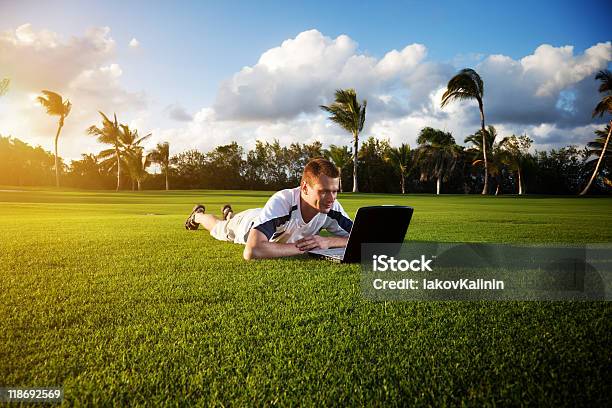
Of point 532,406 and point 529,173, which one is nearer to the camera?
point 532,406

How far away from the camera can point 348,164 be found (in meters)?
42.2

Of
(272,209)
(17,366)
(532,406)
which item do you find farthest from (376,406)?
(272,209)

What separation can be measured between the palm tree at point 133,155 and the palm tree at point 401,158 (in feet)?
93.5

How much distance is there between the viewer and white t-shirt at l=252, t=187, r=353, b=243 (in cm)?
406

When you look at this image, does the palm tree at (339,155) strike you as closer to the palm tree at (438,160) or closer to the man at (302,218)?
the palm tree at (438,160)

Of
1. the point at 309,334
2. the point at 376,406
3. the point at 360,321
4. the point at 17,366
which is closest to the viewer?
the point at 376,406

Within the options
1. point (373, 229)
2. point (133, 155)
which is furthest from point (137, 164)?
point (373, 229)

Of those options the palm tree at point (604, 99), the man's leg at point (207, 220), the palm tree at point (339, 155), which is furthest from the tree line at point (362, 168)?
the man's leg at point (207, 220)

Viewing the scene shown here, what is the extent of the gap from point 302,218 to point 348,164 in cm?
3828

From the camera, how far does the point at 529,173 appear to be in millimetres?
39281

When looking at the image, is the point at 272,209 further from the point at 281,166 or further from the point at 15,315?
the point at 281,166

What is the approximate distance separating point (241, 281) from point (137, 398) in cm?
174

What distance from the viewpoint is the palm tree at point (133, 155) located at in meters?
46.3

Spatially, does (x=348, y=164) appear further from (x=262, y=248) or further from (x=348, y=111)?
(x=262, y=248)
